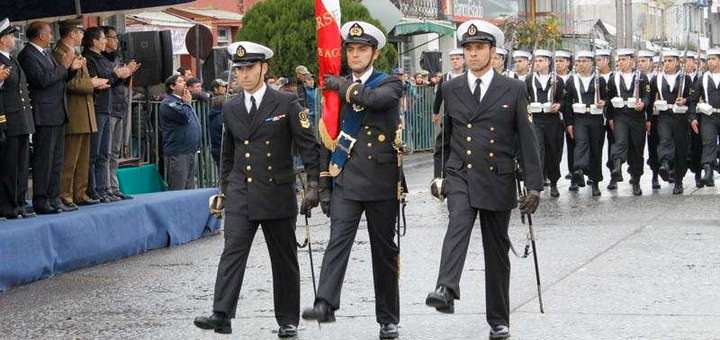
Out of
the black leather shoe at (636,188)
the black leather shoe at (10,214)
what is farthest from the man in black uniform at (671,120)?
the black leather shoe at (10,214)

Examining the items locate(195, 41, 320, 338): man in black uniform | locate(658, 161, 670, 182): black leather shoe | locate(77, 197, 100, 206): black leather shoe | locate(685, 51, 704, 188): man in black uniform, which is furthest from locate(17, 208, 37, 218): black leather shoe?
locate(685, 51, 704, 188): man in black uniform

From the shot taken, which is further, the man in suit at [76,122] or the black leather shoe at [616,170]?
the black leather shoe at [616,170]

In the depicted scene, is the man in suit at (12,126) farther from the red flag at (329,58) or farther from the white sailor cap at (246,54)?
A: the white sailor cap at (246,54)

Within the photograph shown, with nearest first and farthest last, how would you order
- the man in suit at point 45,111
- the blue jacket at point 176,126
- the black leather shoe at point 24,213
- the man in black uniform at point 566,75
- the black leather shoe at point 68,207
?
the black leather shoe at point 24,213
the man in suit at point 45,111
the black leather shoe at point 68,207
the blue jacket at point 176,126
the man in black uniform at point 566,75

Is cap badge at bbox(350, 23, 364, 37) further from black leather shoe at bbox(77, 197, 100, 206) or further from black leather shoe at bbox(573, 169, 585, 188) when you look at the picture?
black leather shoe at bbox(573, 169, 585, 188)

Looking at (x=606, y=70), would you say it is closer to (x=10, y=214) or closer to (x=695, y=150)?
(x=695, y=150)

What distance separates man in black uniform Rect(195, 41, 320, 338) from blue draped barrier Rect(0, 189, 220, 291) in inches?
139

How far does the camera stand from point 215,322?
8.91m

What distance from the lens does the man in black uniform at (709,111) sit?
19.8 metres

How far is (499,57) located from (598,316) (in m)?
8.03

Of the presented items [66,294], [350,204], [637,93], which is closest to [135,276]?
[66,294]

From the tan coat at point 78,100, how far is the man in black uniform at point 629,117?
780 cm

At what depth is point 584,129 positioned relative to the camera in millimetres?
20047

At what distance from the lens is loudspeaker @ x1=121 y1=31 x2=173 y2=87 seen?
1766 cm
